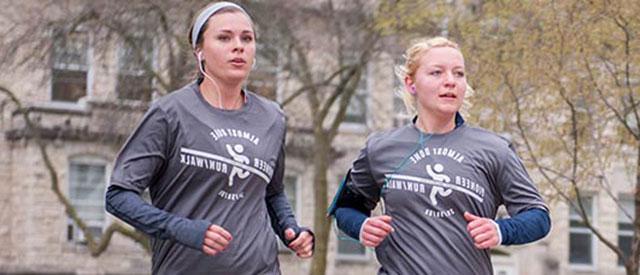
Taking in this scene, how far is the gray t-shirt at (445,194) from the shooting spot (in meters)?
5.55

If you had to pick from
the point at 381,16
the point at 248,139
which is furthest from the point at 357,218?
the point at 381,16

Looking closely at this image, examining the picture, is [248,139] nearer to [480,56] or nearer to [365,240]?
[365,240]

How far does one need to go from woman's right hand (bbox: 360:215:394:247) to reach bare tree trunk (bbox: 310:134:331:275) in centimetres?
1500

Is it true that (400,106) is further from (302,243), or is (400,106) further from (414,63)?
(302,243)

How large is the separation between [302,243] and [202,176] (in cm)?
53

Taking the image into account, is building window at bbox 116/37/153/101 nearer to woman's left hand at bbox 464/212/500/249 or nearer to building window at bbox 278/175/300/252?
building window at bbox 278/175/300/252

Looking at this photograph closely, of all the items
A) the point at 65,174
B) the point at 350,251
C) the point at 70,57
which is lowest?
the point at 350,251

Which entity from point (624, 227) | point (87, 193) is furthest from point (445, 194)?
point (624, 227)

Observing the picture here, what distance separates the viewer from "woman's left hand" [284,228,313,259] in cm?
566

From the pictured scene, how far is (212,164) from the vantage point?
18.0ft

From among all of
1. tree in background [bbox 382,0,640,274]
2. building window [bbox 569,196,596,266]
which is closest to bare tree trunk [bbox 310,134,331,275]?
tree in background [bbox 382,0,640,274]

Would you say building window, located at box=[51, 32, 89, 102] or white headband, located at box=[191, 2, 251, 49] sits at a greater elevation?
building window, located at box=[51, 32, 89, 102]

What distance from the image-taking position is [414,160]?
5.69 m

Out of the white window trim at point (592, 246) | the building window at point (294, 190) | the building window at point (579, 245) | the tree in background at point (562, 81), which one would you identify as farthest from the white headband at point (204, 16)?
the building window at point (579, 245)
